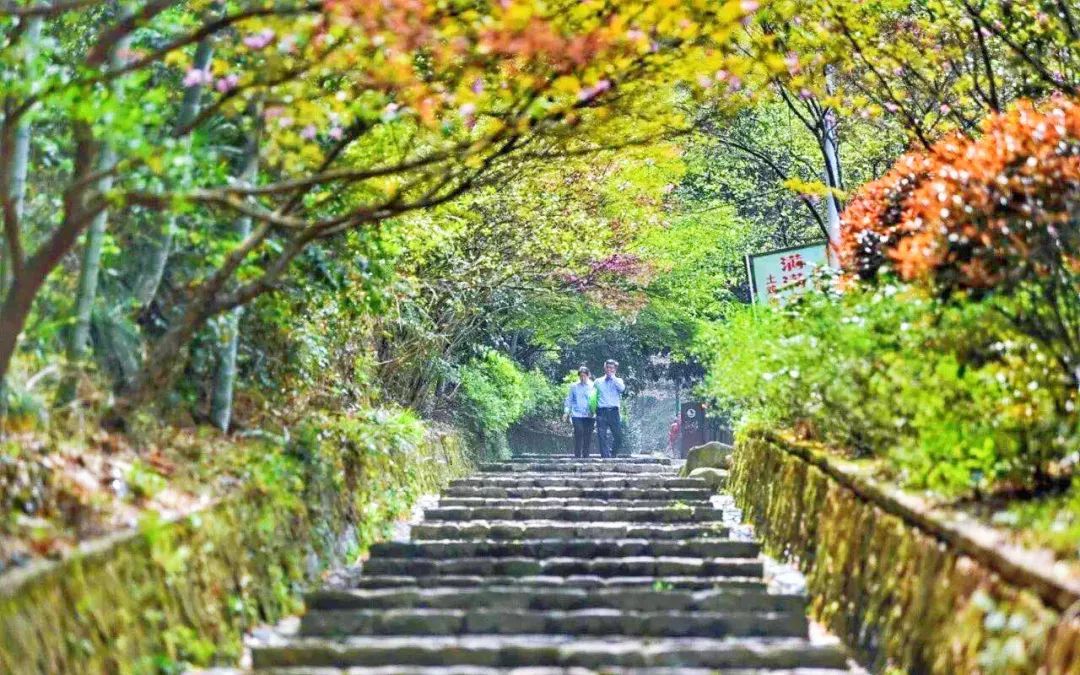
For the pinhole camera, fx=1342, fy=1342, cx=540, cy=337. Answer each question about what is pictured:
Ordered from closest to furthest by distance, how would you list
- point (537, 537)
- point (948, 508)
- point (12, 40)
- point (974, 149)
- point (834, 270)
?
1. point (948, 508)
2. point (12, 40)
3. point (974, 149)
4. point (537, 537)
5. point (834, 270)

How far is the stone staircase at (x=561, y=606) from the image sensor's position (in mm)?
7996

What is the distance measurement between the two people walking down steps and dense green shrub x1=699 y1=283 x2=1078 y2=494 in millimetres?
10430

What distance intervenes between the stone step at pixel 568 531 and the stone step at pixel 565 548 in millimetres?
531

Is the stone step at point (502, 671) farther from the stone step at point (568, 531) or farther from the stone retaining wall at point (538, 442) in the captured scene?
the stone retaining wall at point (538, 442)

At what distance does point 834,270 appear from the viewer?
44.7ft

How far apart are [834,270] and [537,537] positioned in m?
4.14

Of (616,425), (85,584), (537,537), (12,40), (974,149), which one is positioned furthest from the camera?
(616,425)

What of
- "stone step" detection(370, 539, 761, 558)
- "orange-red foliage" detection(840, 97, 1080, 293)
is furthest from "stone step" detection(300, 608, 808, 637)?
"orange-red foliage" detection(840, 97, 1080, 293)

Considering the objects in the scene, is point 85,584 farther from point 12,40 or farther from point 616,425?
point 616,425

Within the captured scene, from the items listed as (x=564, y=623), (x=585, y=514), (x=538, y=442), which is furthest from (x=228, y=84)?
(x=538, y=442)

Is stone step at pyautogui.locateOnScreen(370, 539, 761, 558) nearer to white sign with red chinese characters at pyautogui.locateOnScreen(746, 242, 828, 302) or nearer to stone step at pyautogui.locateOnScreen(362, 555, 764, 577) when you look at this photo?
stone step at pyautogui.locateOnScreen(362, 555, 764, 577)

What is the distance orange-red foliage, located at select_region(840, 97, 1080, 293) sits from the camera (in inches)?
309

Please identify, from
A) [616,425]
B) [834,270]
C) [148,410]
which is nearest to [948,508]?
[148,410]

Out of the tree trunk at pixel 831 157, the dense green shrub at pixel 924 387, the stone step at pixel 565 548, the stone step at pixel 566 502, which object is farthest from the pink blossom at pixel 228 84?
the tree trunk at pixel 831 157
